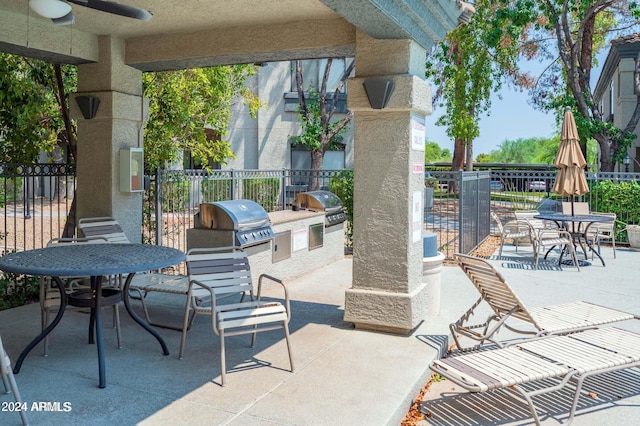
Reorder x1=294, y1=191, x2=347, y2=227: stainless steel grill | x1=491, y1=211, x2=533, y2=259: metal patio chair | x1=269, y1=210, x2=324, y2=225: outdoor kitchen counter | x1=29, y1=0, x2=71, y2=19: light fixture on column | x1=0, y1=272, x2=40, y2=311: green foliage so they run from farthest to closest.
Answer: x1=491, y1=211, x2=533, y2=259: metal patio chair → x1=294, y1=191, x2=347, y2=227: stainless steel grill → x1=269, y1=210, x2=324, y2=225: outdoor kitchen counter → x1=0, y1=272, x2=40, y2=311: green foliage → x1=29, y1=0, x2=71, y2=19: light fixture on column

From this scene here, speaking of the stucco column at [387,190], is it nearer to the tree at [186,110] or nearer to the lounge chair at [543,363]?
the lounge chair at [543,363]

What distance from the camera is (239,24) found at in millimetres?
6645

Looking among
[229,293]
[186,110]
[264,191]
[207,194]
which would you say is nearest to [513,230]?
[264,191]

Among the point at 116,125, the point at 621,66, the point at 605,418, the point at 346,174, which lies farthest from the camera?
the point at 621,66

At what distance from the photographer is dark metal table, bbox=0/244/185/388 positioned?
14.0 feet

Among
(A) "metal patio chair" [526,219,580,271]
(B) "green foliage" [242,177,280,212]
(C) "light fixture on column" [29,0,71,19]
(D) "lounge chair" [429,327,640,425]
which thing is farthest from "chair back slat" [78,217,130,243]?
(A) "metal patio chair" [526,219,580,271]

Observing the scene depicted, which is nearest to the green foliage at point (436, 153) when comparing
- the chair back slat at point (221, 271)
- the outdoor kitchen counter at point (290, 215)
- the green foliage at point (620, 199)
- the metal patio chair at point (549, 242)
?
the green foliage at point (620, 199)

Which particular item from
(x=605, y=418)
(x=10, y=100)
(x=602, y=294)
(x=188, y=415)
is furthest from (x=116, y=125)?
(x=602, y=294)

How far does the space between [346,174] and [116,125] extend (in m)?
5.48

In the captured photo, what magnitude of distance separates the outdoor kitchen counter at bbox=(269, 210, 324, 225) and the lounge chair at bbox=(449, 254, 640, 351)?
3532 mm

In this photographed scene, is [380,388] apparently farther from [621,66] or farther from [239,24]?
[621,66]

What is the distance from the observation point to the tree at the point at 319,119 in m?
20.8

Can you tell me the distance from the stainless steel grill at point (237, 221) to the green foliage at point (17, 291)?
86.9 inches

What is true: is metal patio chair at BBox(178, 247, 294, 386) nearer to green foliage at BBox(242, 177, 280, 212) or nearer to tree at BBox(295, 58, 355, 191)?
green foliage at BBox(242, 177, 280, 212)
